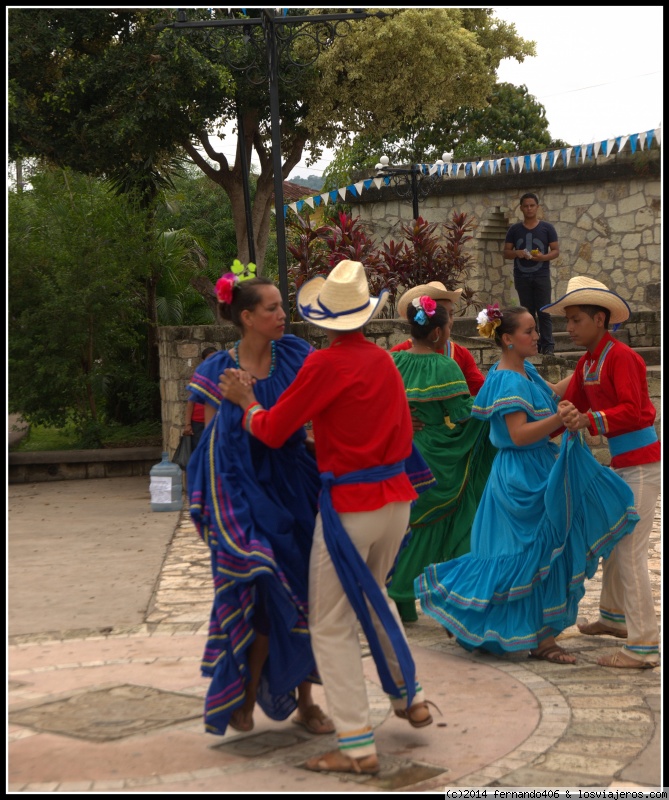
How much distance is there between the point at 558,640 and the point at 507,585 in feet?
2.41

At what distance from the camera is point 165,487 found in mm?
12156

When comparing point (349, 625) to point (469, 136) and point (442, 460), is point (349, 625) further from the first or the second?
point (469, 136)

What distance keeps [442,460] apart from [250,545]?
2658 mm

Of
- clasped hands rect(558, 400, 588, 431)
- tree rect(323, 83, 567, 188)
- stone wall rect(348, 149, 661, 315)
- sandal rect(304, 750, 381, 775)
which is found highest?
tree rect(323, 83, 567, 188)

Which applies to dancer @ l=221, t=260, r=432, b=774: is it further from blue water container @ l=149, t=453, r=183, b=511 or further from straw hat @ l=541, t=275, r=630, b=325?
blue water container @ l=149, t=453, r=183, b=511

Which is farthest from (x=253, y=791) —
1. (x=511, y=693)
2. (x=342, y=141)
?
(x=342, y=141)

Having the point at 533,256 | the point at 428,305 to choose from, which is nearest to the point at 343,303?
the point at 428,305

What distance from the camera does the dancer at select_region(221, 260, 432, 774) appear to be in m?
4.35

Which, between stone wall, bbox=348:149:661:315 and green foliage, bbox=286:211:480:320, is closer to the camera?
green foliage, bbox=286:211:480:320

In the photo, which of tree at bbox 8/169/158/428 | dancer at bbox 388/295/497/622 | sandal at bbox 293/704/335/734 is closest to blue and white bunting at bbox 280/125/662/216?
tree at bbox 8/169/158/428

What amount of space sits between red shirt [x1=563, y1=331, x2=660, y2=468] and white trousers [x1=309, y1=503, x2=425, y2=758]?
5.23 ft

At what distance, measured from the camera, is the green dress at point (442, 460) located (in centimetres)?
676

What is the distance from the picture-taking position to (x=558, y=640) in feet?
21.0

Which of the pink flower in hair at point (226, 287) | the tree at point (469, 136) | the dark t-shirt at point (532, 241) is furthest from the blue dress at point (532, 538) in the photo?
the tree at point (469, 136)
